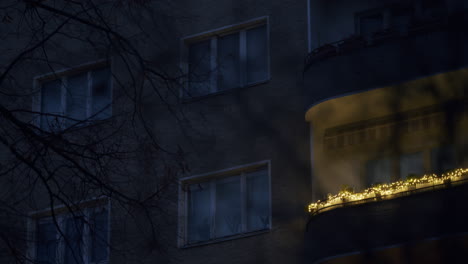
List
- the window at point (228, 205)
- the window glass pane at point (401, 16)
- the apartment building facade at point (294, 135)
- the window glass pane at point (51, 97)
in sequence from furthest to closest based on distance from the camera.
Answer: the window glass pane at point (51, 97), the window at point (228, 205), the window glass pane at point (401, 16), the apartment building facade at point (294, 135)

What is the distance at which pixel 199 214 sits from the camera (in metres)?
18.9

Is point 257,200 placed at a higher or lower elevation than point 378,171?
lower

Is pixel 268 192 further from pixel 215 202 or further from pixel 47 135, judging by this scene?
pixel 47 135

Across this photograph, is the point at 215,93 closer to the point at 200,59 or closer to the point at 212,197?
the point at 200,59

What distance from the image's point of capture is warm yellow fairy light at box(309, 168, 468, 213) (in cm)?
1547

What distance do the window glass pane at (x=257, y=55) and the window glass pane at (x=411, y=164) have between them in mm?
3179

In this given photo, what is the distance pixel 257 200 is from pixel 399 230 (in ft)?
12.2

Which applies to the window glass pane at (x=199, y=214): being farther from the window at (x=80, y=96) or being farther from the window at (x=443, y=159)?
the window at (x=443, y=159)

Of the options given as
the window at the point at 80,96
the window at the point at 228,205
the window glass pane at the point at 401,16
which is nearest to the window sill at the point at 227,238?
the window at the point at 228,205

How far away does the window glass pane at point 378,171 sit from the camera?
57.2ft

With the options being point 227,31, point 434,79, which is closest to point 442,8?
point 434,79

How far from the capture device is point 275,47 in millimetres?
18859

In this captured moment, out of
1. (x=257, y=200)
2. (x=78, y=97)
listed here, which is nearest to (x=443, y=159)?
(x=257, y=200)

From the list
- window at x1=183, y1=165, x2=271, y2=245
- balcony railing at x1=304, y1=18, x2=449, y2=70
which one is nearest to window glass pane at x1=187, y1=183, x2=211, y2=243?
window at x1=183, y1=165, x2=271, y2=245
